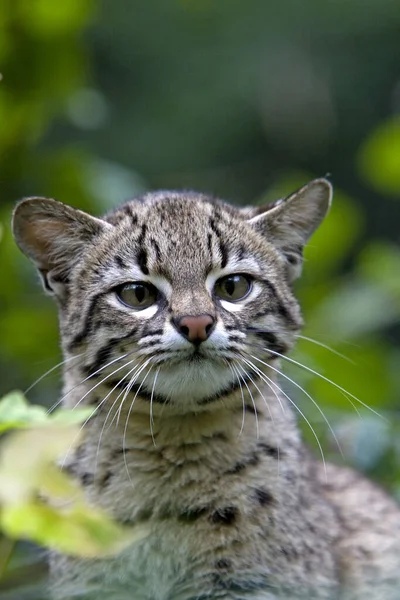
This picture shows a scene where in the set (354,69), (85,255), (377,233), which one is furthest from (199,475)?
(354,69)

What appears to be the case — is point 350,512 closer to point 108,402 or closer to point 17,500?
point 108,402

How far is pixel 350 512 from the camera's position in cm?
596

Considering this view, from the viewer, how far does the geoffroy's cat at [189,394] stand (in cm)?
461

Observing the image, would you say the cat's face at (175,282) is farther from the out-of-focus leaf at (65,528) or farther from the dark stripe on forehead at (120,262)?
the out-of-focus leaf at (65,528)

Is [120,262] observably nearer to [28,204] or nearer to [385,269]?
[28,204]

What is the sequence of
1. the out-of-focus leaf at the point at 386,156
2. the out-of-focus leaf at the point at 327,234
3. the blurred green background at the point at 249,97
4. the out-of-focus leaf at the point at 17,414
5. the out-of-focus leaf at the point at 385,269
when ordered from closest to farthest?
the out-of-focus leaf at the point at 17,414
the out-of-focus leaf at the point at 386,156
the out-of-focus leaf at the point at 385,269
the out-of-focus leaf at the point at 327,234
the blurred green background at the point at 249,97

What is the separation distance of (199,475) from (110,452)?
16.7 inches

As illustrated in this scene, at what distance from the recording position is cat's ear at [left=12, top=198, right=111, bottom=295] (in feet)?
16.5

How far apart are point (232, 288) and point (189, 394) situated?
528 millimetres

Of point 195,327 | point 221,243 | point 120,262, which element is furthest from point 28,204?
point 195,327

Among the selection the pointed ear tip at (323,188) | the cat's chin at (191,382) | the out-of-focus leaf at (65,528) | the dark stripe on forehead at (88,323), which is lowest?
the out-of-focus leaf at (65,528)

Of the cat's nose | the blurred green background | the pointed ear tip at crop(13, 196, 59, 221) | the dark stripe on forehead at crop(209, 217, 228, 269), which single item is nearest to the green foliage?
the cat's nose

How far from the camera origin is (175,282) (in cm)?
463

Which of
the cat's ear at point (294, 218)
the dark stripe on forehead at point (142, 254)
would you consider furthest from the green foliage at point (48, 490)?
the cat's ear at point (294, 218)
